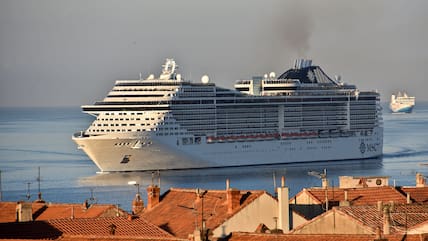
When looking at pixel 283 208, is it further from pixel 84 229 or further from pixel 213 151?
pixel 213 151

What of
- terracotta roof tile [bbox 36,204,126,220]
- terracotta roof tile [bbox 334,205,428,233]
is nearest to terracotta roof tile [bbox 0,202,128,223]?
terracotta roof tile [bbox 36,204,126,220]

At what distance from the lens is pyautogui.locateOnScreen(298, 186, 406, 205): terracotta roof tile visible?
26.9 m

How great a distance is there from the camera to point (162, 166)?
104 metres

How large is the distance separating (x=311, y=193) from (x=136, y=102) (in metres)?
79.7

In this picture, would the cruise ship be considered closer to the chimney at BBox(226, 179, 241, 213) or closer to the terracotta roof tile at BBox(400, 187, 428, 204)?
the terracotta roof tile at BBox(400, 187, 428, 204)

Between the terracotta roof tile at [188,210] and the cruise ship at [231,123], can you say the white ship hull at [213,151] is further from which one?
the terracotta roof tile at [188,210]

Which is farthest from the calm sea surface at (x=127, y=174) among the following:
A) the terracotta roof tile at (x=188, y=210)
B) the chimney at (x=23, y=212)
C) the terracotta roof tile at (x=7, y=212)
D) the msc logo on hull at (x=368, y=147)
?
the chimney at (x=23, y=212)

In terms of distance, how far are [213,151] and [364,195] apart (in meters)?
81.6

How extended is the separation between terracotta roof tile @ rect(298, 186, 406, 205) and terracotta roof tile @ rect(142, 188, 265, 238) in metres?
2.86

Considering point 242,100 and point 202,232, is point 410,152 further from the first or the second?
point 202,232

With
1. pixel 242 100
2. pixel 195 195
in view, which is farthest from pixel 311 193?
pixel 242 100

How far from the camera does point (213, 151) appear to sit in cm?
10888

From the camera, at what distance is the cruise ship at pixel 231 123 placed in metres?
104

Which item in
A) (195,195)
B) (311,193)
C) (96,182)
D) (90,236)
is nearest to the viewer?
(90,236)
